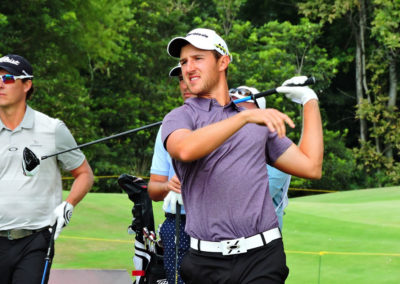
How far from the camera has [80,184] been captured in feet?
16.3

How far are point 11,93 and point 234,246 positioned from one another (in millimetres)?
2249

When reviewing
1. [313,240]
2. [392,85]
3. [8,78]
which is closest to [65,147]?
[8,78]

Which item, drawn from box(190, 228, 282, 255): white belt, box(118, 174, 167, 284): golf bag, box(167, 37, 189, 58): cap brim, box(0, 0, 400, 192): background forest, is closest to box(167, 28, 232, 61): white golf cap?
box(167, 37, 189, 58): cap brim

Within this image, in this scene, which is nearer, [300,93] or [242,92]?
[300,93]

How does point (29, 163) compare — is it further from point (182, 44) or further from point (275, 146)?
point (275, 146)

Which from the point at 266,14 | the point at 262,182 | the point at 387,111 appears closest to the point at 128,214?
the point at 262,182

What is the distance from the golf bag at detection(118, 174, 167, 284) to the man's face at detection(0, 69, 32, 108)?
138cm

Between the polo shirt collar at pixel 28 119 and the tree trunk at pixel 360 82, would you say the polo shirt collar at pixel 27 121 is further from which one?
the tree trunk at pixel 360 82

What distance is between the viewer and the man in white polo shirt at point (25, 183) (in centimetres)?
445

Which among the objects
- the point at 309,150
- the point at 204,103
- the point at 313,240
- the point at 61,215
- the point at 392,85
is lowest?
the point at 313,240

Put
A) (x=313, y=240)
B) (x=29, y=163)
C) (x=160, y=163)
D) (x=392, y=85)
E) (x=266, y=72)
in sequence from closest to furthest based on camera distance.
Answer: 1. (x=29, y=163)
2. (x=160, y=163)
3. (x=313, y=240)
4. (x=266, y=72)
5. (x=392, y=85)

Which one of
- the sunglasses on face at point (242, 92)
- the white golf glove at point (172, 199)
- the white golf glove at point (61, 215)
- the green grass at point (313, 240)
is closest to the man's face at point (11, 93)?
the white golf glove at point (61, 215)

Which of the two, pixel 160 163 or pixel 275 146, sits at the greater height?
pixel 275 146

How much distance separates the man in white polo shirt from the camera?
4445 millimetres
